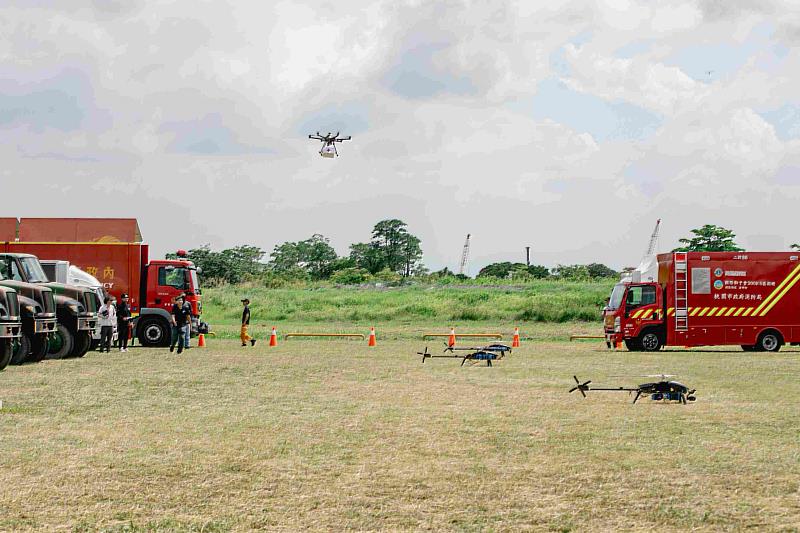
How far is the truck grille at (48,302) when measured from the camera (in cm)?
2433

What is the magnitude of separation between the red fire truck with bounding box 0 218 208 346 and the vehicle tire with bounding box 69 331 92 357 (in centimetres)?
591

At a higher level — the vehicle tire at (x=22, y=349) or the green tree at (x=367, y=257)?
the green tree at (x=367, y=257)

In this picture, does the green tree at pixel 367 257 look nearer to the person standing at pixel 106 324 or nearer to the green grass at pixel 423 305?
the green grass at pixel 423 305

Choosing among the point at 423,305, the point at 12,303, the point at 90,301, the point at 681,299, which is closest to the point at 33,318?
the point at 12,303

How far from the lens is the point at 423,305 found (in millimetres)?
62562

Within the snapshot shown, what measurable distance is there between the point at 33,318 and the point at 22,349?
0.73 m

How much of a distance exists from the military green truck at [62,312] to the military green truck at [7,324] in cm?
358

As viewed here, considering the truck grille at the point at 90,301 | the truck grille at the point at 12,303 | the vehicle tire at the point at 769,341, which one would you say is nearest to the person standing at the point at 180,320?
the truck grille at the point at 90,301

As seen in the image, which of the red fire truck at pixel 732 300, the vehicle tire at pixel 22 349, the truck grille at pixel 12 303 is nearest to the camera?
the truck grille at pixel 12 303

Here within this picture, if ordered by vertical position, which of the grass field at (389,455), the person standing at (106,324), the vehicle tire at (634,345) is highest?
the person standing at (106,324)

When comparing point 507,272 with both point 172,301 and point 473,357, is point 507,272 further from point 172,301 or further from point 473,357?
point 473,357

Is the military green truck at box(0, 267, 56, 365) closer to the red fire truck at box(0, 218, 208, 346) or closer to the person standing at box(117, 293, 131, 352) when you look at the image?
the person standing at box(117, 293, 131, 352)

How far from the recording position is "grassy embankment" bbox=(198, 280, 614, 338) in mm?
55281

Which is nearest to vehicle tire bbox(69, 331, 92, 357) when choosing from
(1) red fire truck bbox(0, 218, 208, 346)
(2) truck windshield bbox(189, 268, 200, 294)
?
(1) red fire truck bbox(0, 218, 208, 346)
